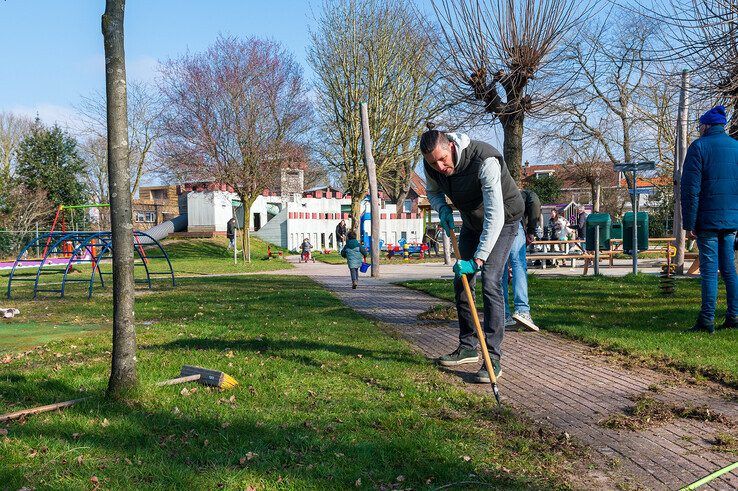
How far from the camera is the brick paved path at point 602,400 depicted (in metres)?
3.22

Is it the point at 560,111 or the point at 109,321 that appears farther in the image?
the point at 560,111

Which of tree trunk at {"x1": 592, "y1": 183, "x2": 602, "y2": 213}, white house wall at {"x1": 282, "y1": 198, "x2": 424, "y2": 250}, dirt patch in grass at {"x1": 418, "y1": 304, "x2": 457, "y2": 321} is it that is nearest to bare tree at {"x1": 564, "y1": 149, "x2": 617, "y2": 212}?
tree trunk at {"x1": 592, "y1": 183, "x2": 602, "y2": 213}

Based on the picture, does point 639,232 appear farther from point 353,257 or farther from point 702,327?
point 702,327

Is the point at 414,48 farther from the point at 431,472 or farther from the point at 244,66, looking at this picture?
the point at 431,472

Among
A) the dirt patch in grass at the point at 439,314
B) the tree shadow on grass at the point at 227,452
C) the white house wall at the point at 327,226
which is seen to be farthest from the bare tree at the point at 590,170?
the tree shadow on grass at the point at 227,452

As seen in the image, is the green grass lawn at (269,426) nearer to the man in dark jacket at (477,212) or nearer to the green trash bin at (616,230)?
the man in dark jacket at (477,212)

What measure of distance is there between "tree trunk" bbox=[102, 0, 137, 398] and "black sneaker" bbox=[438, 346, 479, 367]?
251 centimetres

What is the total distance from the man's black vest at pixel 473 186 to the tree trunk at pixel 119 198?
2.31 metres

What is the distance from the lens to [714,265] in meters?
6.49

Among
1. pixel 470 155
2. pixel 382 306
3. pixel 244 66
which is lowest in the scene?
pixel 382 306

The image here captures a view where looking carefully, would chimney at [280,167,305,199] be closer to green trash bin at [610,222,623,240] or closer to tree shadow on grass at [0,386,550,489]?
green trash bin at [610,222,623,240]

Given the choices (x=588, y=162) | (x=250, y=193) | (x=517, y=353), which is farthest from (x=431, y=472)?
(x=588, y=162)

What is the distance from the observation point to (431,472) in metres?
3.10

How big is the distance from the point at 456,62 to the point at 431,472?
9503 mm
